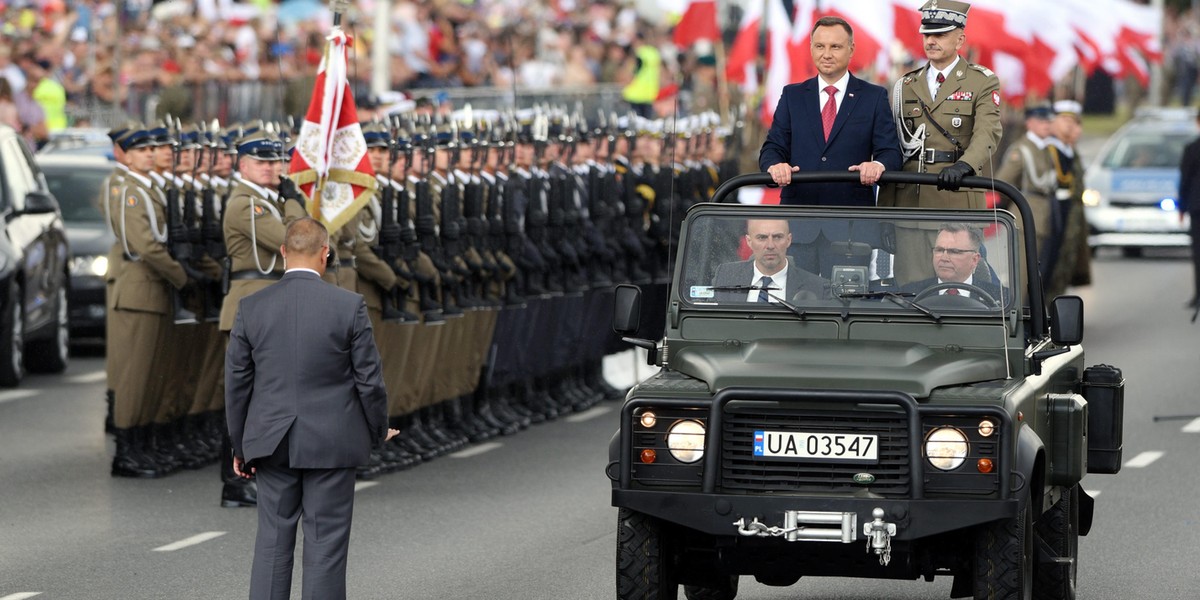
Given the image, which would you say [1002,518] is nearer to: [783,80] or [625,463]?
[625,463]

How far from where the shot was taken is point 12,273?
1759 cm

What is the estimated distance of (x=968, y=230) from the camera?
9.02 metres

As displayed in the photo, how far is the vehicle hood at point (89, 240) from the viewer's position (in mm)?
20359

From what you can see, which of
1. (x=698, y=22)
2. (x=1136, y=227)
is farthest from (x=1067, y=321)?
(x=1136, y=227)

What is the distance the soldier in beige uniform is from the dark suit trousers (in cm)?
553

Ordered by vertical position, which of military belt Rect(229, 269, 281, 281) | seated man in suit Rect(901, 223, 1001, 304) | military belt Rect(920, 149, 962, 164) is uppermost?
military belt Rect(920, 149, 962, 164)

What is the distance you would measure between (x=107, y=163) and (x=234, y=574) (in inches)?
458

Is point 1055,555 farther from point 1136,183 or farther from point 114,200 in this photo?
point 1136,183

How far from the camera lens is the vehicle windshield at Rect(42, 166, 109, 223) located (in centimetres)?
2095

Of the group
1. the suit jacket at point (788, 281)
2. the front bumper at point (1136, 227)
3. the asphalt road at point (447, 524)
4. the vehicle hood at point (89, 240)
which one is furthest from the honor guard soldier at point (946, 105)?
the front bumper at point (1136, 227)

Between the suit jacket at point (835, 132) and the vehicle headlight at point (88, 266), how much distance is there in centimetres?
1099

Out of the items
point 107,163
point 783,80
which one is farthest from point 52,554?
point 783,80

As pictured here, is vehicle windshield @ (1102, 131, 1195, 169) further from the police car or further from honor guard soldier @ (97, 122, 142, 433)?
honor guard soldier @ (97, 122, 142, 433)

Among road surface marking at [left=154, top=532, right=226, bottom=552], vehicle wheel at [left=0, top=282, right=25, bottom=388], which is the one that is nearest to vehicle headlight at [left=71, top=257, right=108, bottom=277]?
vehicle wheel at [left=0, top=282, right=25, bottom=388]
